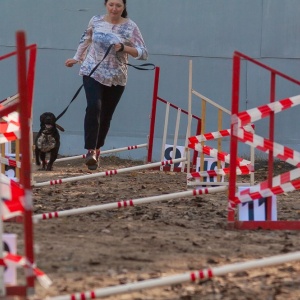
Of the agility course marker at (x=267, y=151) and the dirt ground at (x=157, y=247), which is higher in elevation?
the agility course marker at (x=267, y=151)

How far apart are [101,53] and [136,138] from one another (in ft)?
15.2

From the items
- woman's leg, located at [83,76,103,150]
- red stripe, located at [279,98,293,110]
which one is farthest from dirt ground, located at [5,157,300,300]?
woman's leg, located at [83,76,103,150]

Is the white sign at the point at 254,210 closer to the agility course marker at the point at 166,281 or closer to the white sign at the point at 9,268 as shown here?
the agility course marker at the point at 166,281

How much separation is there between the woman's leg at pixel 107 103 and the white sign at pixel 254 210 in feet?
11.8

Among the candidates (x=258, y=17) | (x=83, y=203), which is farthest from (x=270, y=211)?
(x=258, y=17)

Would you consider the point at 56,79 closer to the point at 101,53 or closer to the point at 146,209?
the point at 101,53

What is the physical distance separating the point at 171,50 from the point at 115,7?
4.44 m

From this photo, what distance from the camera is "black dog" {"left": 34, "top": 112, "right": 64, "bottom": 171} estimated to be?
39.6ft

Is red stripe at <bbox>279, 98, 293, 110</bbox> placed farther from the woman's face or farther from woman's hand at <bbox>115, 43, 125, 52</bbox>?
the woman's face

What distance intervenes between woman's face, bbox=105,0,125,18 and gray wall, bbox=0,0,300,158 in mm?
4221

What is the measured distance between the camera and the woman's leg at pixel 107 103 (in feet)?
32.9

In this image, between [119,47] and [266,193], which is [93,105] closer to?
[119,47]

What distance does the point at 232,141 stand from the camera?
6332mm

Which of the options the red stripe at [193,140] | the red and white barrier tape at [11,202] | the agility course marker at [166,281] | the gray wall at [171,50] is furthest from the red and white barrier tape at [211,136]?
the gray wall at [171,50]
